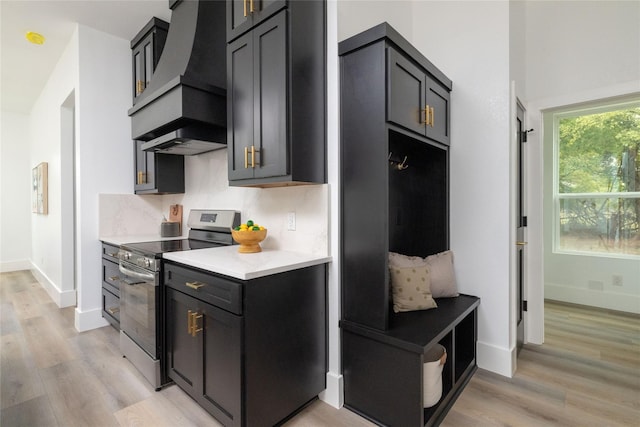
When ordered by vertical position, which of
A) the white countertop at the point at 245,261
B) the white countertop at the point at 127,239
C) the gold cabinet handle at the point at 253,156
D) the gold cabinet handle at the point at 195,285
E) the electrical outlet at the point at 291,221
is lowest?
the gold cabinet handle at the point at 195,285

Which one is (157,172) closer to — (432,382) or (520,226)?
(432,382)

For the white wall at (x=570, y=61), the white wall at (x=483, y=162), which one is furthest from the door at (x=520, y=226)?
the white wall at (x=483, y=162)

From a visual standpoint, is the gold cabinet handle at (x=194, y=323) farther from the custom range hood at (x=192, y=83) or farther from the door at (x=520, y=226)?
the door at (x=520, y=226)

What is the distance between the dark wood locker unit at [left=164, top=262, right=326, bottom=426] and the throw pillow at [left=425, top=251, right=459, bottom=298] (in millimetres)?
859

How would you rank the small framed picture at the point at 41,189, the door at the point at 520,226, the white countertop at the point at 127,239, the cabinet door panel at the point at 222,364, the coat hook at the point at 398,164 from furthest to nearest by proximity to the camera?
the small framed picture at the point at 41,189 < the white countertop at the point at 127,239 < the door at the point at 520,226 < the coat hook at the point at 398,164 < the cabinet door panel at the point at 222,364

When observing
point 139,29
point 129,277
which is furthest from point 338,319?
point 139,29

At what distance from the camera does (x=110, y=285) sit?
9.51 ft

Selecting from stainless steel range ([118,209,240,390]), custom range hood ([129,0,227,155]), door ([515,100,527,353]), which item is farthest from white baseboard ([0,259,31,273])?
door ([515,100,527,353])

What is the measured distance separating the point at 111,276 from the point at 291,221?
76.5 inches

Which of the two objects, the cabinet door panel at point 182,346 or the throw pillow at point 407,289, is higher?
the throw pillow at point 407,289

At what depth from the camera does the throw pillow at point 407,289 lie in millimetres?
1951

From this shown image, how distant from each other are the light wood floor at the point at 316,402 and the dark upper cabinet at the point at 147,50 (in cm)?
237

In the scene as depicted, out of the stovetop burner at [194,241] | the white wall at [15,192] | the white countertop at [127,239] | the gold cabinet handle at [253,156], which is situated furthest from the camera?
the white wall at [15,192]

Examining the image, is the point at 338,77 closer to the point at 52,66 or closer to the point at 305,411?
the point at 305,411
